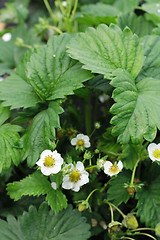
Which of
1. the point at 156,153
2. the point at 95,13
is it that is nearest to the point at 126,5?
the point at 95,13

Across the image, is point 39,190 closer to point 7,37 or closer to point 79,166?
point 79,166

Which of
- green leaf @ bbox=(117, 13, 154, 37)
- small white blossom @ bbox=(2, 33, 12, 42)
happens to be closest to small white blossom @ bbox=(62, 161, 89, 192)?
green leaf @ bbox=(117, 13, 154, 37)

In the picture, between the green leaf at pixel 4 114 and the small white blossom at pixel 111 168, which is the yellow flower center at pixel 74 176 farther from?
the green leaf at pixel 4 114

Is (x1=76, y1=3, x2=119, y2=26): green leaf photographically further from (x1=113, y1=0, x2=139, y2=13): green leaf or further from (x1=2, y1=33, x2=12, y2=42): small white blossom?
(x1=2, y1=33, x2=12, y2=42): small white blossom

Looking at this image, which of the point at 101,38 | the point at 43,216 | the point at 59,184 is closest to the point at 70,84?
the point at 101,38

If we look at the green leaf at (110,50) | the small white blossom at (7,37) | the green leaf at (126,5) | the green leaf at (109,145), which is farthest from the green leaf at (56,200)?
the green leaf at (126,5)

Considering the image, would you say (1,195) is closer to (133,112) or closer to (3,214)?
(3,214)
